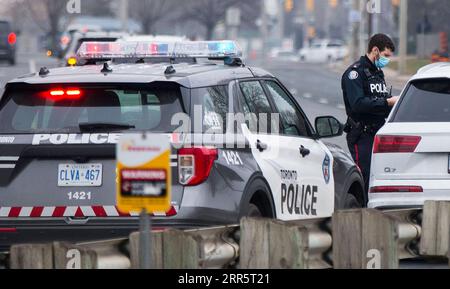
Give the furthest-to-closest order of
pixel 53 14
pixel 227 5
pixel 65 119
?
1. pixel 227 5
2. pixel 53 14
3. pixel 65 119

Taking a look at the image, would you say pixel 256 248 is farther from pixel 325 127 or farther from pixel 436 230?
pixel 325 127

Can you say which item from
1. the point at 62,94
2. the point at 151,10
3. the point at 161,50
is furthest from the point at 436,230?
the point at 151,10

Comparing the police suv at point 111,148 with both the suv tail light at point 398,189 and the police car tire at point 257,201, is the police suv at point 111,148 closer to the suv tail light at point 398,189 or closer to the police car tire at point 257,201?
the police car tire at point 257,201

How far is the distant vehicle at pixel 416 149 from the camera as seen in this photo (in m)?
9.98

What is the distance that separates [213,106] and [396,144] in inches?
85.5

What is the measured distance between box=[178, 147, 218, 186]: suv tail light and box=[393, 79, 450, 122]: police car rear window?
263 centimetres

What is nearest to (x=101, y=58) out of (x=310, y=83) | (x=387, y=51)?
(x=387, y=51)

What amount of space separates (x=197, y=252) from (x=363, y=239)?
138 cm

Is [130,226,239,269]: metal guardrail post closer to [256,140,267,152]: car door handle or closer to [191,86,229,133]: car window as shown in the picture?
[191,86,229,133]: car window

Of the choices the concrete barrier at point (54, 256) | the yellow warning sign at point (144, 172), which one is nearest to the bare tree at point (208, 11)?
the concrete barrier at point (54, 256)

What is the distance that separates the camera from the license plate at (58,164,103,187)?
802cm

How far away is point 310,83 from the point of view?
43.3m

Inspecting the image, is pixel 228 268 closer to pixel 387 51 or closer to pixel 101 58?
pixel 101 58

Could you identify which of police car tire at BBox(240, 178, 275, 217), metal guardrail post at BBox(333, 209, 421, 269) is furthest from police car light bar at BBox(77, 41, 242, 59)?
metal guardrail post at BBox(333, 209, 421, 269)
